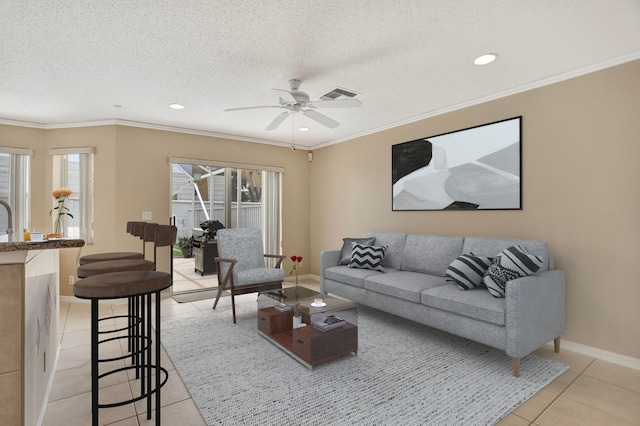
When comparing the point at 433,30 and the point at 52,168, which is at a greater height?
the point at 433,30

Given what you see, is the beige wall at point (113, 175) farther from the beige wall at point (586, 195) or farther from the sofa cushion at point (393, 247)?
the beige wall at point (586, 195)

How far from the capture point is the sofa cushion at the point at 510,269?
108 inches

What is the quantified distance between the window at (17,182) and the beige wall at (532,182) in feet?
0.33

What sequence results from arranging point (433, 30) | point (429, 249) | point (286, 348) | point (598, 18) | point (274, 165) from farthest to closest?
point (274, 165) < point (429, 249) < point (286, 348) < point (433, 30) < point (598, 18)

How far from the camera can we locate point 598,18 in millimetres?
2230

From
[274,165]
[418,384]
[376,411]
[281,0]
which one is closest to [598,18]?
[281,0]

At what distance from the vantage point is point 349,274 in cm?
407

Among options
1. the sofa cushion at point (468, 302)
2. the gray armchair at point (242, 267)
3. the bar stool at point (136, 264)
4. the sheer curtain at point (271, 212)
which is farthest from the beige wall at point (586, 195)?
the sheer curtain at point (271, 212)

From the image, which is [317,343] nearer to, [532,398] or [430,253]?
[532,398]

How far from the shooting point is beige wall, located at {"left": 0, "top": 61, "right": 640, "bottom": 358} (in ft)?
9.12

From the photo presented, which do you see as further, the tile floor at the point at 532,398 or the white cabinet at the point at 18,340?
the tile floor at the point at 532,398

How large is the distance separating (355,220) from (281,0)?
3815mm

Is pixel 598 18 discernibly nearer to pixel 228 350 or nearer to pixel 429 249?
pixel 429 249

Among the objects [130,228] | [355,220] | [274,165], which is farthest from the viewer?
[274,165]
